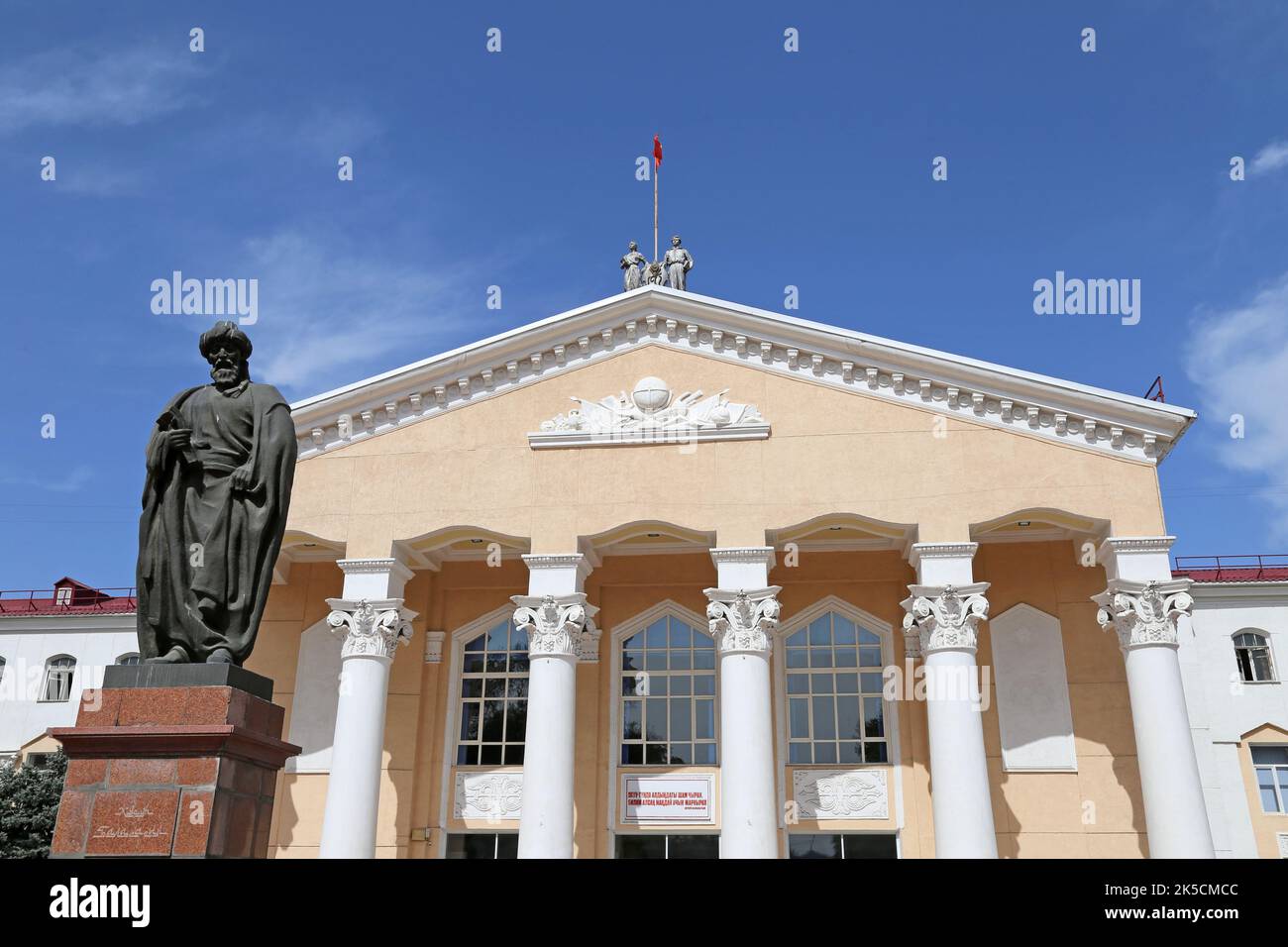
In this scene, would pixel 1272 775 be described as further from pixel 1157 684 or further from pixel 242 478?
pixel 242 478

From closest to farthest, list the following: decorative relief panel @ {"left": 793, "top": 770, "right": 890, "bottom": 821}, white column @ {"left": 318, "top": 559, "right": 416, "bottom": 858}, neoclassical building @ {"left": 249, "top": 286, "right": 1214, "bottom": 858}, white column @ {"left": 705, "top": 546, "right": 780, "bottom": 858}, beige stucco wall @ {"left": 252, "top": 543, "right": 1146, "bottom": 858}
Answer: white column @ {"left": 705, "top": 546, "right": 780, "bottom": 858}
white column @ {"left": 318, "top": 559, "right": 416, "bottom": 858}
neoclassical building @ {"left": 249, "top": 286, "right": 1214, "bottom": 858}
beige stucco wall @ {"left": 252, "top": 543, "right": 1146, "bottom": 858}
decorative relief panel @ {"left": 793, "top": 770, "right": 890, "bottom": 821}

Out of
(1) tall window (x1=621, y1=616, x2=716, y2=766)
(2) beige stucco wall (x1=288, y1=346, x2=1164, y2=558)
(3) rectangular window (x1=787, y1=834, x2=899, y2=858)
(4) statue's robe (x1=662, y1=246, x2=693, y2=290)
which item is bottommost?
(3) rectangular window (x1=787, y1=834, x2=899, y2=858)

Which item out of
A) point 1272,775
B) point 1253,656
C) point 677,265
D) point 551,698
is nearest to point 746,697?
point 551,698

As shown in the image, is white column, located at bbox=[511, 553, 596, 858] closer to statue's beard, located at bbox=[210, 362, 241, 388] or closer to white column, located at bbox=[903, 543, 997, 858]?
white column, located at bbox=[903, 543, 997, 858]

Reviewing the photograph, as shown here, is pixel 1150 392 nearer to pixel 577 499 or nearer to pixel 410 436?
pixel 577 499

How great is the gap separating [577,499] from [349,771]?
217 inches

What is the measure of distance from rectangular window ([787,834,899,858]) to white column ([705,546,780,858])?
2.35 meters

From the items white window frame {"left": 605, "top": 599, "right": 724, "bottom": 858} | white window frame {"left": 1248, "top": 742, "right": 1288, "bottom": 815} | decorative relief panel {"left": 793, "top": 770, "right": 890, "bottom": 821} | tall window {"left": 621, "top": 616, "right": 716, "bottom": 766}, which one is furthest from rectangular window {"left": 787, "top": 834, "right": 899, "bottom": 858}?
white window frame {"left": 1248, "top": 742, "right": 1288, "bottom": 815}

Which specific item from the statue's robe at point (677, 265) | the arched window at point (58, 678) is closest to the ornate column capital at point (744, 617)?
the statue's robe at point (677, 265)

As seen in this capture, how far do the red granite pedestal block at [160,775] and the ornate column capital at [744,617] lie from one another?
458 inches

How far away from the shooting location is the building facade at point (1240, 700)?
30.3m

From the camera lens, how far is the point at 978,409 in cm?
1869

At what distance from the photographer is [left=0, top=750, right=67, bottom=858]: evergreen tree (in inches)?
1032
